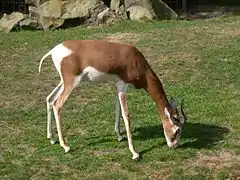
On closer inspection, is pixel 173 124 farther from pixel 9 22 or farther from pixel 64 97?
pixel 9 22

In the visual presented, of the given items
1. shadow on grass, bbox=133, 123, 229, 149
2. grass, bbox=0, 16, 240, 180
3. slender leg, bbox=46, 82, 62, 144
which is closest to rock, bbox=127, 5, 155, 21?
grass, bbox=0, 16, 240, 180

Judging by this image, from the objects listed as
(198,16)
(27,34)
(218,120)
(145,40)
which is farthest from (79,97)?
(198,16)

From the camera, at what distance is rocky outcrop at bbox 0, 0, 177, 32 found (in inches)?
594

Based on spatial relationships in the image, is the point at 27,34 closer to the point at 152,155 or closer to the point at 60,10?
the point at 60,10

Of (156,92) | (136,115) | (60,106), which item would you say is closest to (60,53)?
(60,106)

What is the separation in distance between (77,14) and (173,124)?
8620 mm

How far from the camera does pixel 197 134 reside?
779 centimetres

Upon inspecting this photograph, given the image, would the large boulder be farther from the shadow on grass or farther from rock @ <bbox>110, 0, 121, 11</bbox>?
the shadow on grass

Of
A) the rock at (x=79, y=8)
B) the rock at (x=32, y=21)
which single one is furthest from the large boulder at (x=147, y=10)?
the rock at (x=32, y=21)

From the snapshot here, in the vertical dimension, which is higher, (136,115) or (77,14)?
(136,115)

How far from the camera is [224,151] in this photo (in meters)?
7.24

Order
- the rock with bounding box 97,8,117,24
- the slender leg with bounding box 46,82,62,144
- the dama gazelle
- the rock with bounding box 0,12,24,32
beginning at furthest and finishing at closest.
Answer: the rock with bounding box 97,8,117,24 → the rock with bounding box 0,12,24,32 → the slender leg with bounding box 46,82,62,144 → the dama gazelle

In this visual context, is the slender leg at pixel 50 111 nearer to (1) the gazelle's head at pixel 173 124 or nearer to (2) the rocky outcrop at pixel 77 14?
(1) the gazelle's head at pixel 173 124

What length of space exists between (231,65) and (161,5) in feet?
17.9
